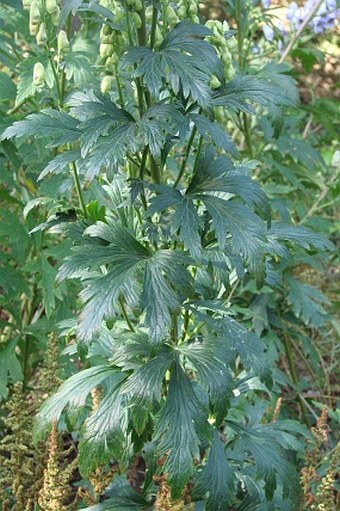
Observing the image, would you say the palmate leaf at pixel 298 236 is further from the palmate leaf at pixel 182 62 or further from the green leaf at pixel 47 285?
the green leaf at pixel 47 285

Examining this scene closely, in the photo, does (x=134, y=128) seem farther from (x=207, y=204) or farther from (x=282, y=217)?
(x=282, y=217)

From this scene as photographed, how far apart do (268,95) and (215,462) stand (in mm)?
832

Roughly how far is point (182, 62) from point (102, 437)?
787mm

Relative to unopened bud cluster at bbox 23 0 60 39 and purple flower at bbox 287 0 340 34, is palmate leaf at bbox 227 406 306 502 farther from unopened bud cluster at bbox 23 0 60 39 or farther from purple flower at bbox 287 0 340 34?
purple flower at bbox 287 0 340 34

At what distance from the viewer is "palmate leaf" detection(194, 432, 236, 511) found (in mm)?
1728

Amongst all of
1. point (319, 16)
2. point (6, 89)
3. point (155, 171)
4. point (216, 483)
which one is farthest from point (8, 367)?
point (319, 16)

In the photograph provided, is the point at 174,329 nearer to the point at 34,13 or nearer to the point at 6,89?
the point at 34,13

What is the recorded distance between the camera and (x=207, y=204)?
1.56 m

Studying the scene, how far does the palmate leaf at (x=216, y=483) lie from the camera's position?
1728mm

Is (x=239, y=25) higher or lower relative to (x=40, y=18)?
lower

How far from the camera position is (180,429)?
155 centimetres

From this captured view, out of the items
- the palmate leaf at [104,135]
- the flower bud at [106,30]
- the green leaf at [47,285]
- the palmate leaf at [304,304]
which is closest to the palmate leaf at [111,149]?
the palmate leaf at [104,135]

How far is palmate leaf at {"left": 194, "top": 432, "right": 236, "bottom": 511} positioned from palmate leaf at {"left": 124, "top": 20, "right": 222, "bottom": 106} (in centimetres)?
82

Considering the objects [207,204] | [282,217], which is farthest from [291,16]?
[207,204]
